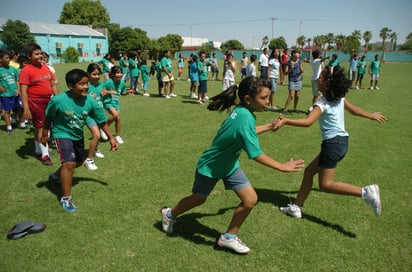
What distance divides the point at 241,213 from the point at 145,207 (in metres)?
1.64

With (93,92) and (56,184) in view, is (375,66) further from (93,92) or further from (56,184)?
(56,184)

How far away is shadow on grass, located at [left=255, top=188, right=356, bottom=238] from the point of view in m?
3.71

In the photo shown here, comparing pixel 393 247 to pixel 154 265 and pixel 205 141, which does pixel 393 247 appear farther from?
pixel 205 141

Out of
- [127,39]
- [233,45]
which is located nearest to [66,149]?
[127,39]

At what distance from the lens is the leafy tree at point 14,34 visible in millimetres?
42781

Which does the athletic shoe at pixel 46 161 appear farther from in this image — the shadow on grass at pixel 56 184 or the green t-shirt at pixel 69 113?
the green t-shirt at pixel 69 113

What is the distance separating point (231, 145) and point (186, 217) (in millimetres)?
1495

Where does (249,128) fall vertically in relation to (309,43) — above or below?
below

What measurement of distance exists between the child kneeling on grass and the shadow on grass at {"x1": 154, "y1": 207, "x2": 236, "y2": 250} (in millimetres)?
1382

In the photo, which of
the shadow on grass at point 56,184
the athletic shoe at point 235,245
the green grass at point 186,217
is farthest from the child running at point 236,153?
the shadow on grass at point 56,184

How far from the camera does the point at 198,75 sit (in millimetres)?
12508

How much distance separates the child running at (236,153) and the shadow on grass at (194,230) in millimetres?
278

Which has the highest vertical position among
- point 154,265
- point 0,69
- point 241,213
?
point 0,69

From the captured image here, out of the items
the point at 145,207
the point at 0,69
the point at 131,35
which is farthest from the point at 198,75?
the point at 131,35
